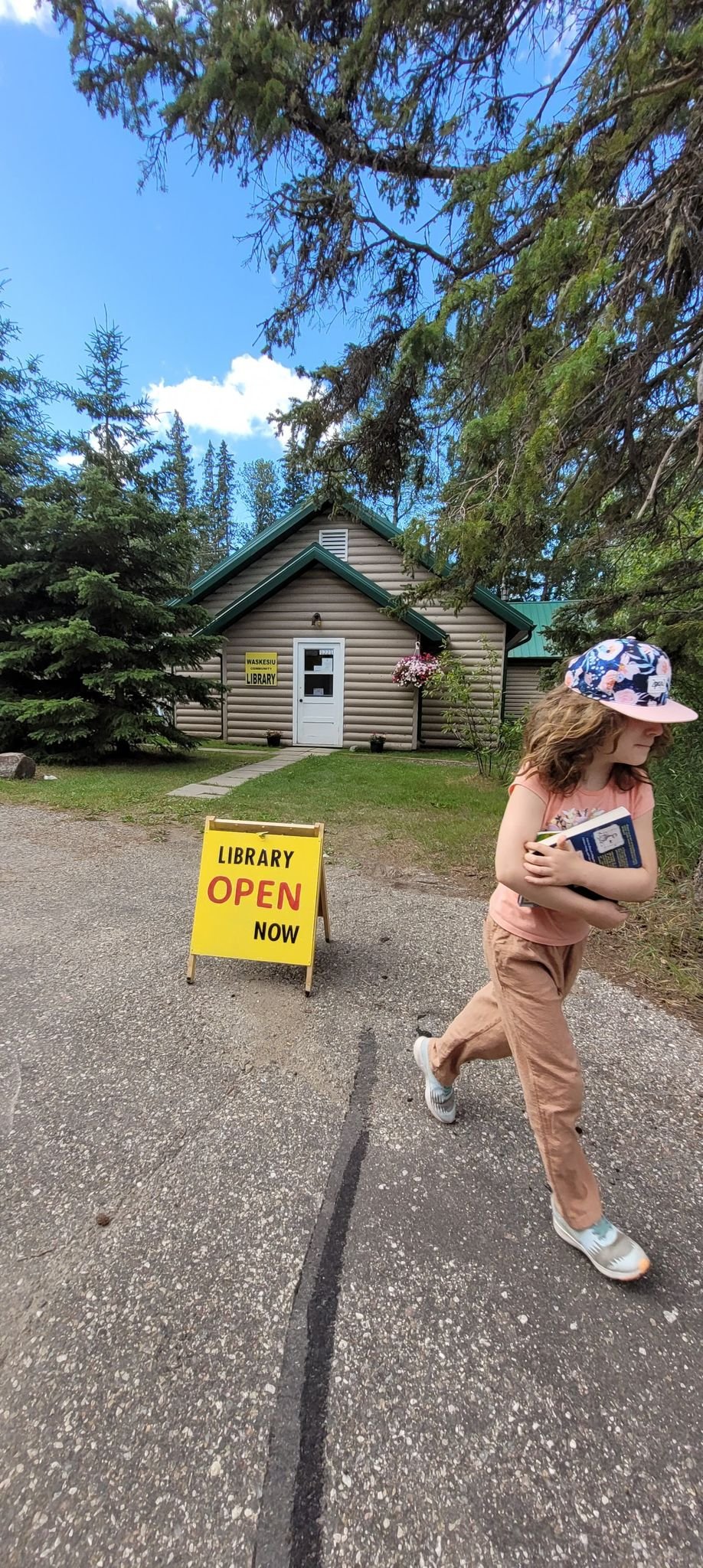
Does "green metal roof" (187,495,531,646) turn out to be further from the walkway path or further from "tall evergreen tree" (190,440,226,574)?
"tall evergreen tree" (190,440,226,574)

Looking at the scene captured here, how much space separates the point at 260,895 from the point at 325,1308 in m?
1.96

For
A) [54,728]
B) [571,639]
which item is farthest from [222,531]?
[571,639]

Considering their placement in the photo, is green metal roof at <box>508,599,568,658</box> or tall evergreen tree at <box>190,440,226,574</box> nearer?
green metal roof at <box>508,599,568,658</box>

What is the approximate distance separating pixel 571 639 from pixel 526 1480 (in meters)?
7.12

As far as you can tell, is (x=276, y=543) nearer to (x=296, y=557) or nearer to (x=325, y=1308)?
(x=296, y=557)

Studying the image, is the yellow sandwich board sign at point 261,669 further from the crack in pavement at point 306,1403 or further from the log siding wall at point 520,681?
the log siding wall at point 520,681

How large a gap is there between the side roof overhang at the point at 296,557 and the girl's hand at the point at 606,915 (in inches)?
459

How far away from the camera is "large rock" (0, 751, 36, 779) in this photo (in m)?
9.12

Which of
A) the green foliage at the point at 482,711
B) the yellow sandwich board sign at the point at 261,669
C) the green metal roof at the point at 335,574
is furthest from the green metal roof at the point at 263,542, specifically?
the green foliage at the point at 482,711

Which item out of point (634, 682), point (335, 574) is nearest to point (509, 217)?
point (634, 682)

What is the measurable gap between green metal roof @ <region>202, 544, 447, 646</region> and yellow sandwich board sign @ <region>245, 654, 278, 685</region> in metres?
1.02

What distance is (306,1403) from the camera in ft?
4.54

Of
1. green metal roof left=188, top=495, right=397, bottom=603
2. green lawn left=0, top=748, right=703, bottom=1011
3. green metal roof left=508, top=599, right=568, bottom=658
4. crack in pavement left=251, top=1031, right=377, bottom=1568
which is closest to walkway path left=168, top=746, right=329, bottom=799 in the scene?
green lawn left=0, top=748, right=703, bottom=1011

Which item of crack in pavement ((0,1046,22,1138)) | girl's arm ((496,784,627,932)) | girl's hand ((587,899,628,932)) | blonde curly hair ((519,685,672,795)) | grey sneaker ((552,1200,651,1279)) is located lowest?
crack in pavement ((0,1046,22,1138))
